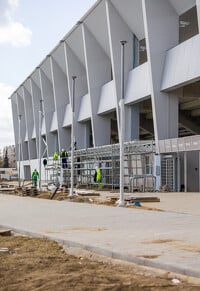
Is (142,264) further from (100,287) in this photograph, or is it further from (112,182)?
(112,182)

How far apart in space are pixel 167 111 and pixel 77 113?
66.2 ft

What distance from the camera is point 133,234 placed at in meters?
10.7

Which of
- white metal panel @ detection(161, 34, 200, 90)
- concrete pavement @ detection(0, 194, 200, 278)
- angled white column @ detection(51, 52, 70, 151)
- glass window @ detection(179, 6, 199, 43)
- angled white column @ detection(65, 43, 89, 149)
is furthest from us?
angled white column @ detection(51, 52, 70, 151)

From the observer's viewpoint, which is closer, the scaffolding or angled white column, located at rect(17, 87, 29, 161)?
the scaffolding

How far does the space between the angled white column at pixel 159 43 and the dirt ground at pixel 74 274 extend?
26.5 m

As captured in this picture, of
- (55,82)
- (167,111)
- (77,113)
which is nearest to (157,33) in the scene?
(167,111)

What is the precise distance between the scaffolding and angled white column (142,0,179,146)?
2260 millimetres

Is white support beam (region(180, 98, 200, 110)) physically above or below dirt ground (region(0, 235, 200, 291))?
above

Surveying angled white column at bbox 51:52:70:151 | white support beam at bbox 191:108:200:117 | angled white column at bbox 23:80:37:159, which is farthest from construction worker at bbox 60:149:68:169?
angled white column at bbox 23:80:37:159

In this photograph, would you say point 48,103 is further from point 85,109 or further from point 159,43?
point 159,43

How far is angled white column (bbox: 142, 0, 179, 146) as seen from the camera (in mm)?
34031

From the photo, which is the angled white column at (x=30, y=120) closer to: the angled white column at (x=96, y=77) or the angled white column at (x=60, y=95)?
the angled white column at (x=60, y=95)

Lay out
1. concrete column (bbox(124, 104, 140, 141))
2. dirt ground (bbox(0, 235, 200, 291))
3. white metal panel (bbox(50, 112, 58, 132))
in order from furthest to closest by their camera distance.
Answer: white metal panel (bbox(50, 112, 58, 132)) → concrete column (bbox(124, 104, 140, 141)) → dirt ground (bbox(0, 235, 200, 291))

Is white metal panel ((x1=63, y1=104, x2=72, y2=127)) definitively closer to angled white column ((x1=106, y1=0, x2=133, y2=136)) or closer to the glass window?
angled white column ((x1=106, y1=0, x2=133, y2=136))
